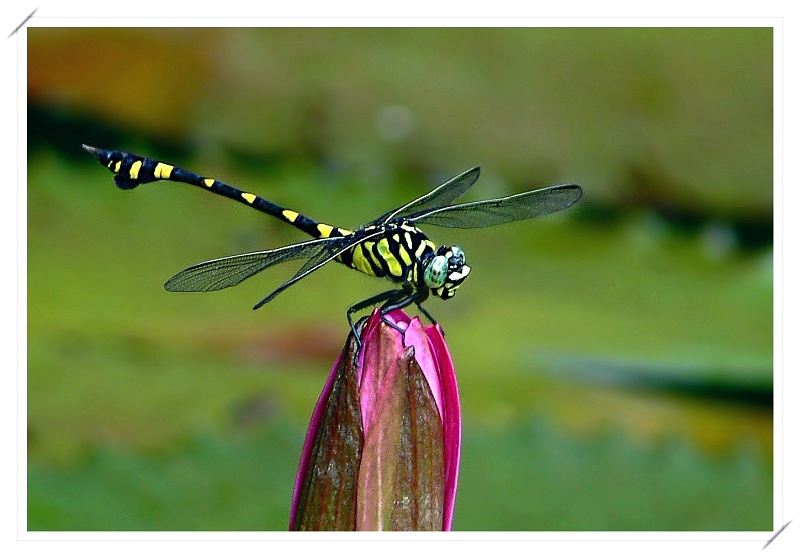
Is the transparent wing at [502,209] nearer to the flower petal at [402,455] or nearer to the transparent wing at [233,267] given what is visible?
the transparent wing at [233,267]

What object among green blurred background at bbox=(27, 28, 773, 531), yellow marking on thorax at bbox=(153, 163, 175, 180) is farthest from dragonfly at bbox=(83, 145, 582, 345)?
green blurred background at bbox=(27, 28, 773, 531)

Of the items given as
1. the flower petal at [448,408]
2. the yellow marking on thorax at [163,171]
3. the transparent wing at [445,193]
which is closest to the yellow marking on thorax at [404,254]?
the transparent wing at [445,193]

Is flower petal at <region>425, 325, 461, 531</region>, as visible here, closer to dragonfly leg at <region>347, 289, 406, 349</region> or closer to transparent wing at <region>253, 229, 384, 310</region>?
dragonfly leg at <region>347, 289, 406, 349</region>

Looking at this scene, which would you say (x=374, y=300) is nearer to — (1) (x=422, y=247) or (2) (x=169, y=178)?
→ (1) (x=422, y=247)

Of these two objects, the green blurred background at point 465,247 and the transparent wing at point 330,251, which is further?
the green blurred background at point 465,247

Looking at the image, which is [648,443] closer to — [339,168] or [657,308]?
[657,308]
